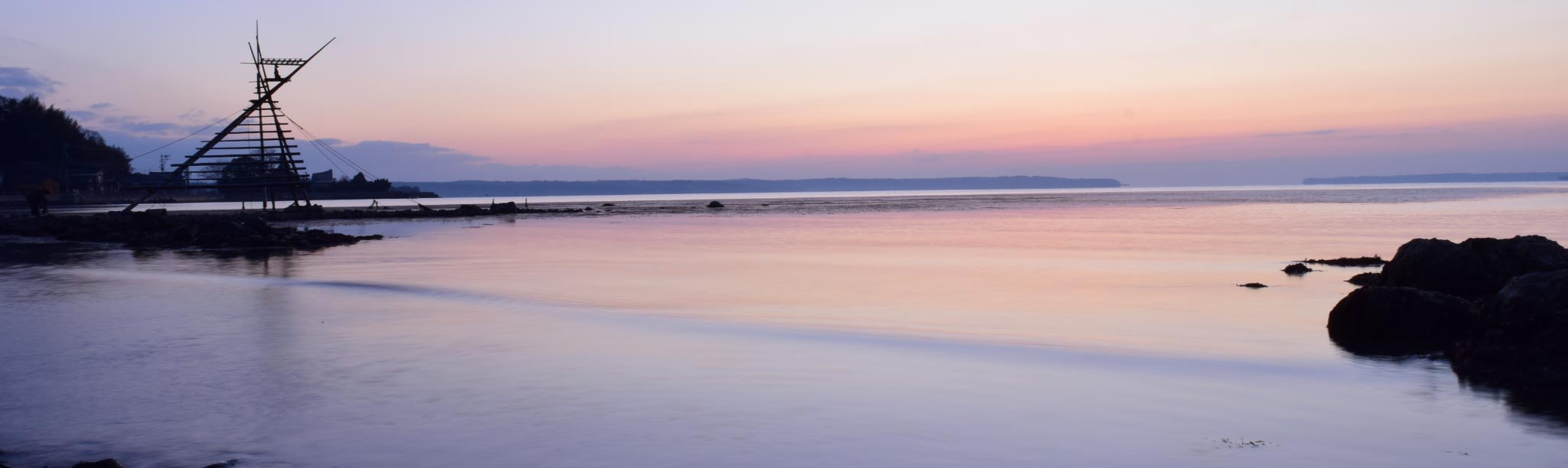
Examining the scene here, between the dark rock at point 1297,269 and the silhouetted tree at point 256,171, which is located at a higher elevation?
the silhouetted tree at point 256,171

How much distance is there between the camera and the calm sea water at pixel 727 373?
6961 millimetres

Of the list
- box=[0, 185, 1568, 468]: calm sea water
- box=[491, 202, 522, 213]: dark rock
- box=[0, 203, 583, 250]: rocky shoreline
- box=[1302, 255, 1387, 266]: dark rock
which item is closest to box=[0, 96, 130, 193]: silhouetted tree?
box=[491, 202, 522, 213]: dark rock

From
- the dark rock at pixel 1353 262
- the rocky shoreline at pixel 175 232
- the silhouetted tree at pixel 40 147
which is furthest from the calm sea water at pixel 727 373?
the silhouetted tree at pixel 40 147

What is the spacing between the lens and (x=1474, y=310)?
434 inches

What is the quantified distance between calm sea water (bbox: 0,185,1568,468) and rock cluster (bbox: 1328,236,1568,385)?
409mm

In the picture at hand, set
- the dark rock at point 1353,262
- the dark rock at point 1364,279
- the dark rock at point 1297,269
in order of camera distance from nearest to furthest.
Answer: the dark rock at point 1364,279
the dark rock at point 1297,269
the dark rock at point 1353,262

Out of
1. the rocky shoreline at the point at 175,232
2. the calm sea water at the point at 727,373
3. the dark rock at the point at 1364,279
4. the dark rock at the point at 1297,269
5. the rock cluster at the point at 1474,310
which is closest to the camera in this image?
the calm sea water at the point at 727,373

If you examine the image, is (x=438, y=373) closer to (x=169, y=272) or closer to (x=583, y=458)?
(x=583, y=458)

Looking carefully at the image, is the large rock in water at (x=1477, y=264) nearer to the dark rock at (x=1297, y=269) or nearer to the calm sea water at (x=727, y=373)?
the calm sea water at (x=727, y=373)

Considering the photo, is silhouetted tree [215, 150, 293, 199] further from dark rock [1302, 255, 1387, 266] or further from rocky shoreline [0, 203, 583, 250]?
dark rock [1302, 255, 1387, 266]

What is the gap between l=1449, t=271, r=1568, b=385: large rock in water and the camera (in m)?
9.10

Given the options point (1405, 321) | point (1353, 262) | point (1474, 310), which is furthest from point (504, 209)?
point (1474, 310)

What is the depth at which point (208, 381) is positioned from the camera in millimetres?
9336

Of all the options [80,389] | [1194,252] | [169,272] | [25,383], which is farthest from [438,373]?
[1194,252]
